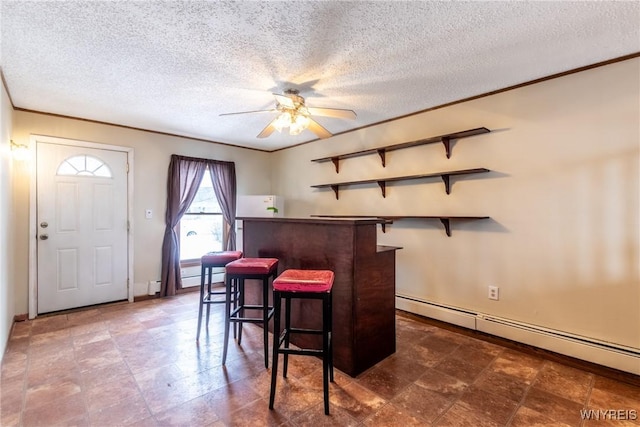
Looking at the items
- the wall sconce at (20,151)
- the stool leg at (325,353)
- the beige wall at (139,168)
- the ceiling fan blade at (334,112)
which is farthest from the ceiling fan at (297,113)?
the wall sconce at (20,151)

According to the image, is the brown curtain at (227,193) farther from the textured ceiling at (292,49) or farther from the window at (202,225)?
the textured ceiling at (292,49)

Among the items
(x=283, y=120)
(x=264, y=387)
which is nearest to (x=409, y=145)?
(x=283, y=120)

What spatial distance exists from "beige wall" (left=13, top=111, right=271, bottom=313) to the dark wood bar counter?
2575 millimetres

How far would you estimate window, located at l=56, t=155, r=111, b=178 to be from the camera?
361 centimetres

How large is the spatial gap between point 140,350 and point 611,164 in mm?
4167

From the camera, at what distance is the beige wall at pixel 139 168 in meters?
3.33

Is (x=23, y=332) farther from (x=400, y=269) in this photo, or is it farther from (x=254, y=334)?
(x=400, y=269)

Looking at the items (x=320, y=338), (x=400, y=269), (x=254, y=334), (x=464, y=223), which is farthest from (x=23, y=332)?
(x=464, y=223)

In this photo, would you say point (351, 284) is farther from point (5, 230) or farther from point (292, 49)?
point (5, 230)

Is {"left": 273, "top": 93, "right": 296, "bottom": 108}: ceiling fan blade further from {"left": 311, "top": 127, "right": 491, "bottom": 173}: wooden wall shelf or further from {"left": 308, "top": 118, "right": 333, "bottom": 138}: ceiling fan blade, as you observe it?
{"left": 311, "top": 127, "right": 491, "bottom": 173}: wooden wall shelf

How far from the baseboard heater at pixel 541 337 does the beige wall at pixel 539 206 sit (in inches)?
2.2

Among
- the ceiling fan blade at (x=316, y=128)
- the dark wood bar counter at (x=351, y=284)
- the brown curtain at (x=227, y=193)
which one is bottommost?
the dark wood bar counter at (x=351, y=284)

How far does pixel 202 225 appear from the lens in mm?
4762

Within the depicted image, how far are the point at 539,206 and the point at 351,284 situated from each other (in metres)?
1.85
